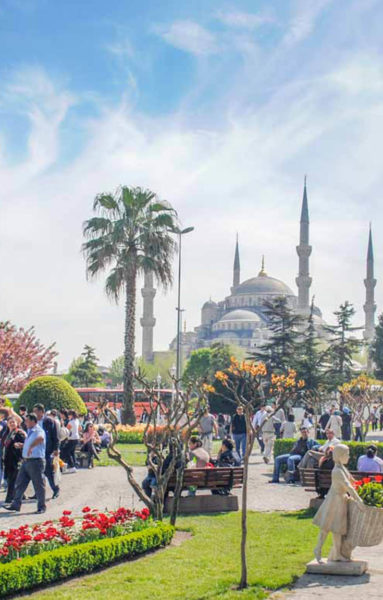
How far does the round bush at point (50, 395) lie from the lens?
23.5m

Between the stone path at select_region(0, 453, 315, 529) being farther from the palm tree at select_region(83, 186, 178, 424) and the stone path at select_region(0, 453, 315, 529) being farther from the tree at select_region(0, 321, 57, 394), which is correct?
the tree at select_region(0, 321, 57, 394)

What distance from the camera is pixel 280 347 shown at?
4850 cm

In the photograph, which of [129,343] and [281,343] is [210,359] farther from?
[129,343]

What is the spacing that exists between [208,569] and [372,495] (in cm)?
183

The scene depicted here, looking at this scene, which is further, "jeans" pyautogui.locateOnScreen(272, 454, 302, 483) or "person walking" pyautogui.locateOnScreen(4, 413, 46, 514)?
"jeans" pyautogui.locateOnScreen(272, 454, 302, 483)

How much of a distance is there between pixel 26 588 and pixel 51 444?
17.6ft

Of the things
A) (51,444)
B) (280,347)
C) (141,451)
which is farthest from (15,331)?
(51,444)

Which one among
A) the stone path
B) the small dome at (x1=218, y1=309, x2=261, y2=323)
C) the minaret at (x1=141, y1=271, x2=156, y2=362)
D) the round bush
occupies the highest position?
the small dome at (x1=218, y1=309, x2=261, y2=323)

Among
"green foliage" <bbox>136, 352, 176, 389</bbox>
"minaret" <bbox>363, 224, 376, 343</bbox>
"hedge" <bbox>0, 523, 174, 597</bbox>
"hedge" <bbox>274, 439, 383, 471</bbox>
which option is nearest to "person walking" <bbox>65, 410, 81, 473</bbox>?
"hedge" <bbox>274, 439, 383, 471</bbox>

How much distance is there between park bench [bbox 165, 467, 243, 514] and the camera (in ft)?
34.7

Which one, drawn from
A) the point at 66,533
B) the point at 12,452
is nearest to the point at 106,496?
the point at 12,452

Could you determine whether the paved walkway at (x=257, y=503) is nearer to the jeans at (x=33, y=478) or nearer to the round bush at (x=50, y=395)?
the jeans at (x=33, y=478)

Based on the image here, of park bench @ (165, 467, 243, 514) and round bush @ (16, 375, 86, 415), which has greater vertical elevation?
round bush @ (16, 375, 86, 415)

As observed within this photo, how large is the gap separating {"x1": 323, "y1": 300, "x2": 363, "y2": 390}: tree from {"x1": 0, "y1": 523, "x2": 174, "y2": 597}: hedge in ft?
113
